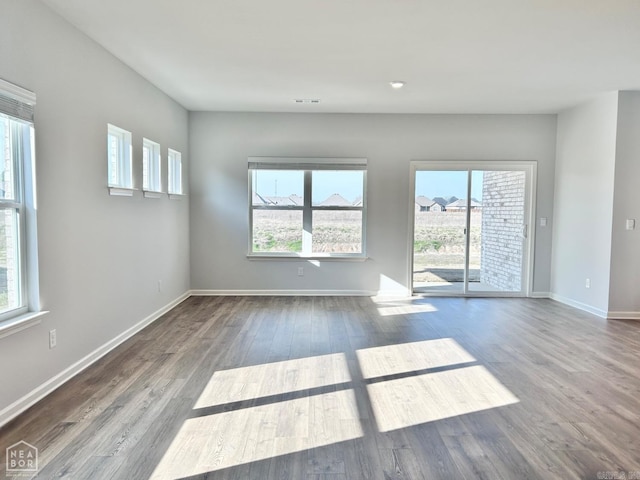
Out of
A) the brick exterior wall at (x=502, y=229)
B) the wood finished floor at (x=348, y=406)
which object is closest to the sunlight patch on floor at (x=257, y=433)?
the wood finished floor at (x=348, y=406)

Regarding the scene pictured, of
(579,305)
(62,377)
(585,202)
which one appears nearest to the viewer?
(62,377)

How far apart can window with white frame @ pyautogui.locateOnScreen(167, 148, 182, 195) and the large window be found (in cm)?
100

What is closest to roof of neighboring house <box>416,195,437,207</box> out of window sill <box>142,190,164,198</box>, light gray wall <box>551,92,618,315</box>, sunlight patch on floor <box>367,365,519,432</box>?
light gray wall <box>551,92,618,315</box>

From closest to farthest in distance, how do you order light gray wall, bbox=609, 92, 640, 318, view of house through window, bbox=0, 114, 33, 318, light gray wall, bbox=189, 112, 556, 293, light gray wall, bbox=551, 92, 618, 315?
view of house through window, bbox=0, 114, 33, 318
light gray wall, bbox=609, 92, 640, 318
light gray wall, bbox=551, 92, 618, 315
light gray wall, bbox=189, 112, 556, 293

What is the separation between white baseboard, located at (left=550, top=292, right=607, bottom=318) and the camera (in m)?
4.78

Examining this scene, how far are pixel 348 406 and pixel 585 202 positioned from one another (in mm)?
4485

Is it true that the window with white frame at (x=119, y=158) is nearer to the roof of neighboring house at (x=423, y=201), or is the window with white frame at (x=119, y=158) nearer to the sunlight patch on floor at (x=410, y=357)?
the sunlight patch on floor at (x=410, y=357)

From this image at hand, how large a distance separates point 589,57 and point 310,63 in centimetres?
256

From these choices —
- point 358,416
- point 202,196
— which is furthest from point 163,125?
point 358,416

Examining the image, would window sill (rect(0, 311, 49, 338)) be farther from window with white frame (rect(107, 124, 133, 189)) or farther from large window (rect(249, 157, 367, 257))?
large window (rect(249, 157, 367, 257))

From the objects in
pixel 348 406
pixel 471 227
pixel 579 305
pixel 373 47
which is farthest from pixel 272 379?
pixel 579 305

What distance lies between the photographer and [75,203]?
2969 millimetres

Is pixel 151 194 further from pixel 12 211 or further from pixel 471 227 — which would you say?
pixel 471 227

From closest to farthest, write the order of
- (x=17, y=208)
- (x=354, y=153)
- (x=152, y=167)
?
1. (x=17, y=208)
2. (x=152, y=167)
3. (x=354, y=153)
